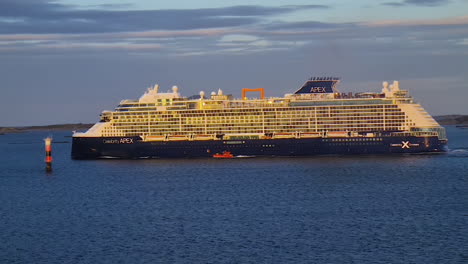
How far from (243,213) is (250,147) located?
3634 cm

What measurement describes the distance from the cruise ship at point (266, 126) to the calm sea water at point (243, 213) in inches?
202

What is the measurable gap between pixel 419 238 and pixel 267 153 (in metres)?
44.6

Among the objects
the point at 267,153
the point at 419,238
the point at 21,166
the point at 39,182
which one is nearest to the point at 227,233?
the point at 419,238

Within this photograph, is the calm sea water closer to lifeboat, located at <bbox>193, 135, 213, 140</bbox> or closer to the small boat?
the small boat

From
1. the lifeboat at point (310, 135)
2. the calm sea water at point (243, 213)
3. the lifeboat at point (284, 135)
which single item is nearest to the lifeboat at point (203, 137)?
the lifeboat at point (284, 135)

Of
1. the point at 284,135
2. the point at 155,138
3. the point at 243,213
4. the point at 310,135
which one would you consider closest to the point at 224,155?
the point at 284,135

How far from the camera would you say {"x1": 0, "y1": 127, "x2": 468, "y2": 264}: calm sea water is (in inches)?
1491

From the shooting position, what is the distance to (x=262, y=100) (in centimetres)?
8806

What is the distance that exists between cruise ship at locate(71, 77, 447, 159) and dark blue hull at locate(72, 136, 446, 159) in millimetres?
88

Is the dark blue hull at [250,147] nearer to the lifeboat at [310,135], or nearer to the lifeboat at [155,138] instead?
the lifeboat at [310,135]

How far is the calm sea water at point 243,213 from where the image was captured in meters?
37.9

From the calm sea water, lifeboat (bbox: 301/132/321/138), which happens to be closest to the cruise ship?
lifeboat (bbox: 301/132/321/138)

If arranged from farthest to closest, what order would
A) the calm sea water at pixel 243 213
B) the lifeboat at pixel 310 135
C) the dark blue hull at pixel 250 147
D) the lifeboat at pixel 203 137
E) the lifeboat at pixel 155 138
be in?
the lifeboat at pixel 155 138, the lifeboat at pixel 203 137, the lifeboat at pixel 310 135, the dark blue hull at pixel 250 147, the calm sea water at pixel 243 213

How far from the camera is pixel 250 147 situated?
84.6m
